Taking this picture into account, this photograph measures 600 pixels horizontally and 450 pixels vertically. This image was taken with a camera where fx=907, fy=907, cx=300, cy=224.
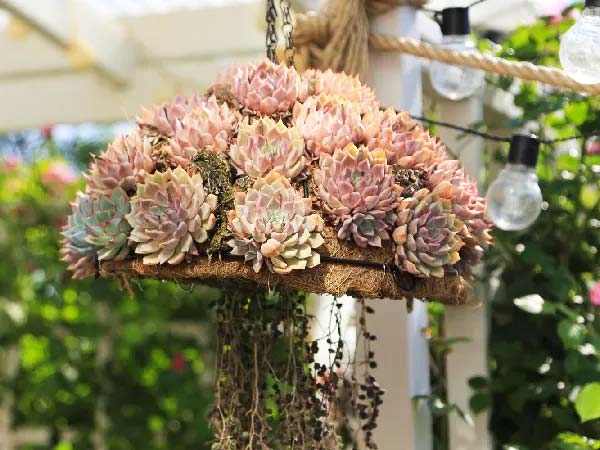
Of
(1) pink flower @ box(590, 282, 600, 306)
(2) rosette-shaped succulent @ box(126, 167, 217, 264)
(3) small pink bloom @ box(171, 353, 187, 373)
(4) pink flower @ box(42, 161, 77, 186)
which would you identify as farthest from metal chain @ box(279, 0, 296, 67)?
(4) pink flower @ box(42, 161, 77, 186)

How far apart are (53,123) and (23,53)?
1.12ft

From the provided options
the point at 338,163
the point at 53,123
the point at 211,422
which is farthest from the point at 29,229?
the point at 338,163

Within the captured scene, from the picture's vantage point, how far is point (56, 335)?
11.4ft

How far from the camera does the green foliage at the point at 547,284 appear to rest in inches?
68.3

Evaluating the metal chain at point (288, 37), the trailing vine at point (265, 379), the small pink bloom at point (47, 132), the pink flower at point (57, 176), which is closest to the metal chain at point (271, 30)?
the metal chain at point (288, 37)

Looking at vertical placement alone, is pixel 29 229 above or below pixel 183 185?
above

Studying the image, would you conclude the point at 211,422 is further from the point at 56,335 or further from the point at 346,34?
the point at 56,335

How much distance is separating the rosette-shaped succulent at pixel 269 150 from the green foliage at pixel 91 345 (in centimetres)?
235

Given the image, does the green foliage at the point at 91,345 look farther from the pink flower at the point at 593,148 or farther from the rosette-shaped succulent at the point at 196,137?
the rosette-shaped succulent at the point at 196,137

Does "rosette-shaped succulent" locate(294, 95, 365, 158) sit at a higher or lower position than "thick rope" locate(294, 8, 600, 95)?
lower

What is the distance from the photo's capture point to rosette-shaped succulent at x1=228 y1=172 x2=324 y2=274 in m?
0.98

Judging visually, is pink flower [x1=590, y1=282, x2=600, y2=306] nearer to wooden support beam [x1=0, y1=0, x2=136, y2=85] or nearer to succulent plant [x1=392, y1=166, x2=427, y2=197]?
succulent plant [x1=392, y1=166, x2=427, y2=197]

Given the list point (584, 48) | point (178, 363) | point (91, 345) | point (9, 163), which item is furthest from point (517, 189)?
point (9, 163)

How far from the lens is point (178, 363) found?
135 inches
